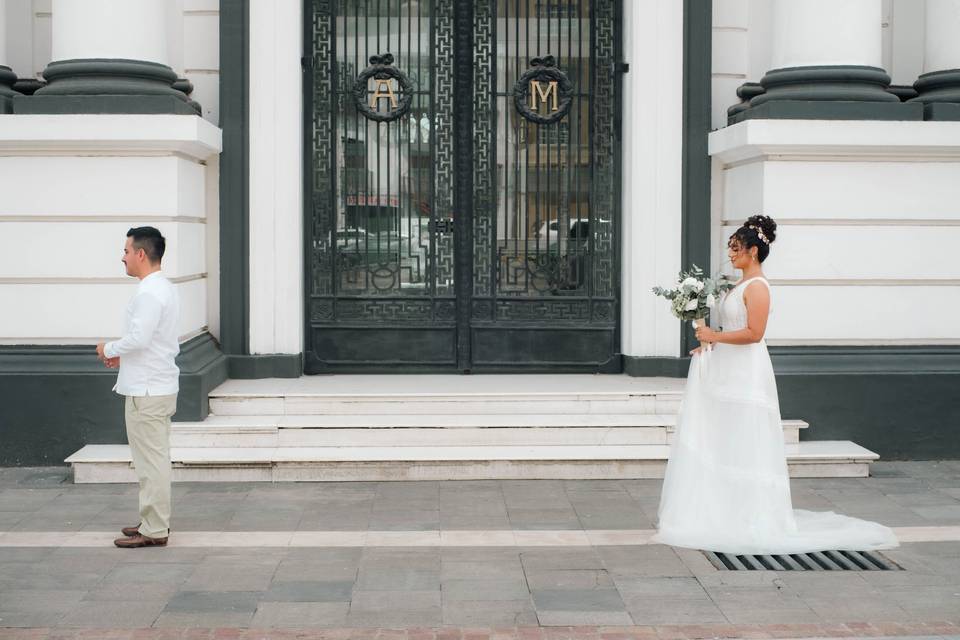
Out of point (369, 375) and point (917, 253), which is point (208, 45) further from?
point (917, 253)

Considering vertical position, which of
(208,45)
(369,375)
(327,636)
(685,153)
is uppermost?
(208,45)

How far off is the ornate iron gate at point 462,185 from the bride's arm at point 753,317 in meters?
3.72

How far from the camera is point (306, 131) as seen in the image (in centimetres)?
1111

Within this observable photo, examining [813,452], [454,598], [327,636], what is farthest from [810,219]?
[327,636]

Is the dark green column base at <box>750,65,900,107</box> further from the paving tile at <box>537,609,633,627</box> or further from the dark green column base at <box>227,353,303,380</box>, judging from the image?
the paving tile at <box>537,609,633,627</box>

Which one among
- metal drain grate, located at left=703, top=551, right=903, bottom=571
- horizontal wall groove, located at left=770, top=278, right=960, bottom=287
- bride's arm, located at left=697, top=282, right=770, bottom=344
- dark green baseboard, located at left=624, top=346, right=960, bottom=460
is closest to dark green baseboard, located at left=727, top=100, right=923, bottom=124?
horizontal wall groove, located at left=770, top=278, right=960, bottom=287

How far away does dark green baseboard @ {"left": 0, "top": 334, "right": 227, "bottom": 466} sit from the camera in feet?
31.4

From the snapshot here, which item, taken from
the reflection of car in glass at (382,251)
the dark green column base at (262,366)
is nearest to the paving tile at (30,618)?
the dark green column base at (262,366)

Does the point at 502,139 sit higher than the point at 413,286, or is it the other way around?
the point at 502,139

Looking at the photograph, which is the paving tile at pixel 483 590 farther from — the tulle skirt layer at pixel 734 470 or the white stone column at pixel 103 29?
the white stone column at pixel 103 29

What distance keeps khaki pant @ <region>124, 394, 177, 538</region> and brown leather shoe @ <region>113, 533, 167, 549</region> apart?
0.03 m

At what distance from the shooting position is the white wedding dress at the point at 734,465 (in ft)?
24.9

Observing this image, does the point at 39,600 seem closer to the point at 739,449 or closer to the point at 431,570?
the point at 431,570

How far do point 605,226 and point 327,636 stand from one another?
242 inches
